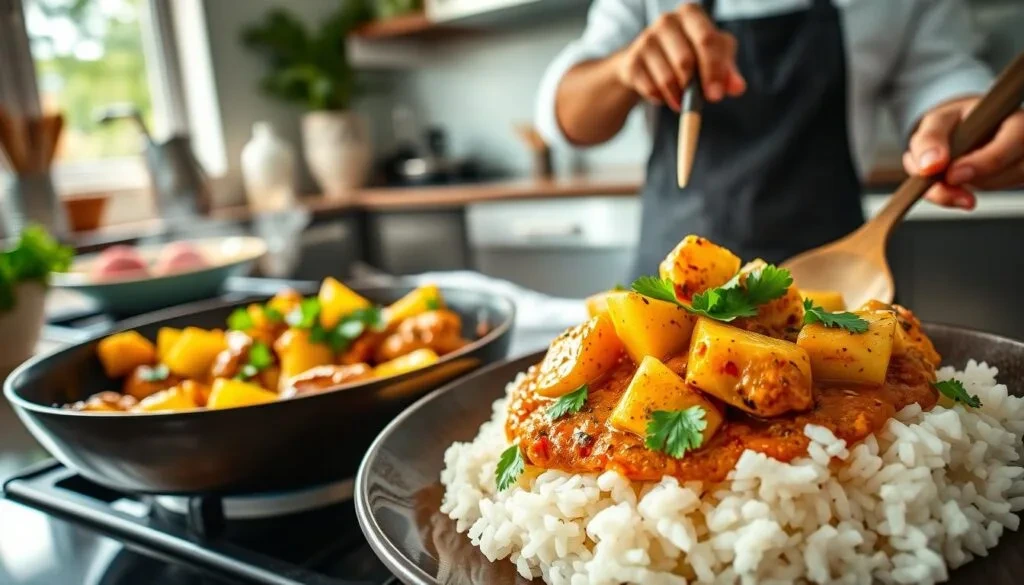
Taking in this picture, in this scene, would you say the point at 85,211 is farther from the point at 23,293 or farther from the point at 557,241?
the point at 23,293

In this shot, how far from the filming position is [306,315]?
3.22ft

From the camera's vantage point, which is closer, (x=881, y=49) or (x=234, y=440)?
(x=234, y=440)

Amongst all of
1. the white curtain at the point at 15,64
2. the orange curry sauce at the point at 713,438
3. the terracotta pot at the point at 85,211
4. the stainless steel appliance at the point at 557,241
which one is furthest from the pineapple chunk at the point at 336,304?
the terracotta pot at the point at 85,211

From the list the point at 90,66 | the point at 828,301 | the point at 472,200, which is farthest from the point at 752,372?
the point at 90,66

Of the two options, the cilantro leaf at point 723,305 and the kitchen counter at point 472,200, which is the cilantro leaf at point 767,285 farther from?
the kitchen counter at point 472,200

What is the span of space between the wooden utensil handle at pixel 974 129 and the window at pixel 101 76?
2999mm

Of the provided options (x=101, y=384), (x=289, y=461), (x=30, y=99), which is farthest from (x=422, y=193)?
(x=289, y=461)

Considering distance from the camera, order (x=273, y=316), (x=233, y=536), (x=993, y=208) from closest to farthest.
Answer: (x=233, y=536)
(x=273, y=316)
(x=993, y=208)

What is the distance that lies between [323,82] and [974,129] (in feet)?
11.4

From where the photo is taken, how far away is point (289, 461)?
2.19ft

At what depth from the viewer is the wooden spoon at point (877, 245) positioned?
0.93 meters

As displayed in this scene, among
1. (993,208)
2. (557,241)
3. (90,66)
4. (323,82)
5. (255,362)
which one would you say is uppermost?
(90,66)

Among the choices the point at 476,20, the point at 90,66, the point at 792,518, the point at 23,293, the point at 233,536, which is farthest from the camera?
the point at 476,20

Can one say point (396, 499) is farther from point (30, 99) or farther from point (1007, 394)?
point (30, 99)
